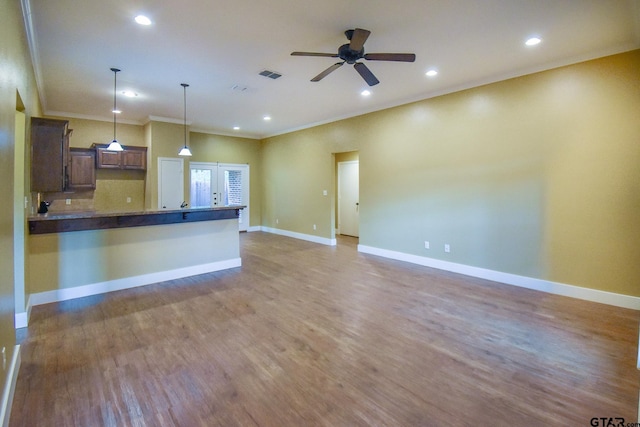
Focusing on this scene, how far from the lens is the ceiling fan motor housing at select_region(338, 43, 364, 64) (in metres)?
3.21

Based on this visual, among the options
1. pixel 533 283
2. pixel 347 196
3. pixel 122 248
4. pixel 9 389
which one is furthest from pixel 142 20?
pixel 347 196

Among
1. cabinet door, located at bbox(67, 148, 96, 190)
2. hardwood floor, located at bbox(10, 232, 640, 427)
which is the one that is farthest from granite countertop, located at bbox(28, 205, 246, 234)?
cabinet door, located at bbox(67, 148, 96, 190)

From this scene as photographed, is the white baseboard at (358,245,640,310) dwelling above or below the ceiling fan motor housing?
below

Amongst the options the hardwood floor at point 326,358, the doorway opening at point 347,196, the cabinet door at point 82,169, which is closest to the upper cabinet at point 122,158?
the cabinet door at point 82,169

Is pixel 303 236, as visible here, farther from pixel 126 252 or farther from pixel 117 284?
pixel 117 284

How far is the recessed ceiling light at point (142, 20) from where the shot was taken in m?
2.96

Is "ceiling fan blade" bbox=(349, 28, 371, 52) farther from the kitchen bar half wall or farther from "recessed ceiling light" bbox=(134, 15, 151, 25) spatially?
the kitchen bar half wall

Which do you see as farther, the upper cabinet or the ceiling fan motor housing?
the upper cabinet

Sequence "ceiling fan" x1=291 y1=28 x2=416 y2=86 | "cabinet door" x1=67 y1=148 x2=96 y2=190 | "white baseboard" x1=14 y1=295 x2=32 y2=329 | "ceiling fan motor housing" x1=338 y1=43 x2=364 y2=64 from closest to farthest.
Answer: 1. "ceiling fan" x1=291 y1=28 x2=416 y2=86
2. "white baseboard" x1=14 y1=295 x2=32 y2=329
3. "ceiling fan motor housing" x1=338 y1=43 x2=364 y2=64
4. "cabinet door" x1=67 y1=148 x2=96 y2=190

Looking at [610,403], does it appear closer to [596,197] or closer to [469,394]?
[469,394]

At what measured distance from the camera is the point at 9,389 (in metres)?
1.97

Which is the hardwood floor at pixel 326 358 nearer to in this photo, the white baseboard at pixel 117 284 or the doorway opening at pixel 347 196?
the white baseboard at pixel 117 284

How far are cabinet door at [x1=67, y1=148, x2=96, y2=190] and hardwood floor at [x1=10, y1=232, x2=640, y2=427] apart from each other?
3.72 meters

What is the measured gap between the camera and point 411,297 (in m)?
3.97
